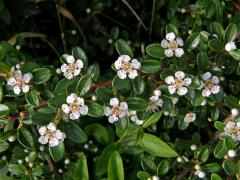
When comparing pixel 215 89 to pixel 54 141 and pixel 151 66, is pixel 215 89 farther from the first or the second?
pixel 54 141

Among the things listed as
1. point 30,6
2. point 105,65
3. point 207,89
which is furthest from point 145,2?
point 207,89

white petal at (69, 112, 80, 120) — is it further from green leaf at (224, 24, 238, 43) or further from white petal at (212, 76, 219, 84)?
green leaf at (224, 24, 238, 43)

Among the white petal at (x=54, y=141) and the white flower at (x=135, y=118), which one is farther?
the white flower at (x=135, y=118)

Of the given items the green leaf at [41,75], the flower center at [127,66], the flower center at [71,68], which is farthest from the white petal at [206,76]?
the green leaf at [41,75]

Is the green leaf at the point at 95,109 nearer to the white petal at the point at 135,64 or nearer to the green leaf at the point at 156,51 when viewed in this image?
the white petal at the point at 135,64

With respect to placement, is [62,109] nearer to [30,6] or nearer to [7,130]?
[7,130]

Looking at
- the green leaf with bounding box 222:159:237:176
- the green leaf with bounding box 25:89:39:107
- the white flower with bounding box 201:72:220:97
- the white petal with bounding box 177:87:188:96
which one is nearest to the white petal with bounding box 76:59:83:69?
the green leaf with bounding box 25:89:39:107

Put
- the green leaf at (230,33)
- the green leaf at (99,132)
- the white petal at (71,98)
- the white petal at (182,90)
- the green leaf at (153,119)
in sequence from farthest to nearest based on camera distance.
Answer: the green leaf at (99,132) < the green leaf at (153,119) < the green leaf at (230,33) < the white petal at (182,90) < the white petal at (71,98)

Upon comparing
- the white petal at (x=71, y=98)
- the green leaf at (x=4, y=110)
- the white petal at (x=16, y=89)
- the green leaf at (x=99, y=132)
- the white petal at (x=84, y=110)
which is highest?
the white petal at (x=71, y=98)
